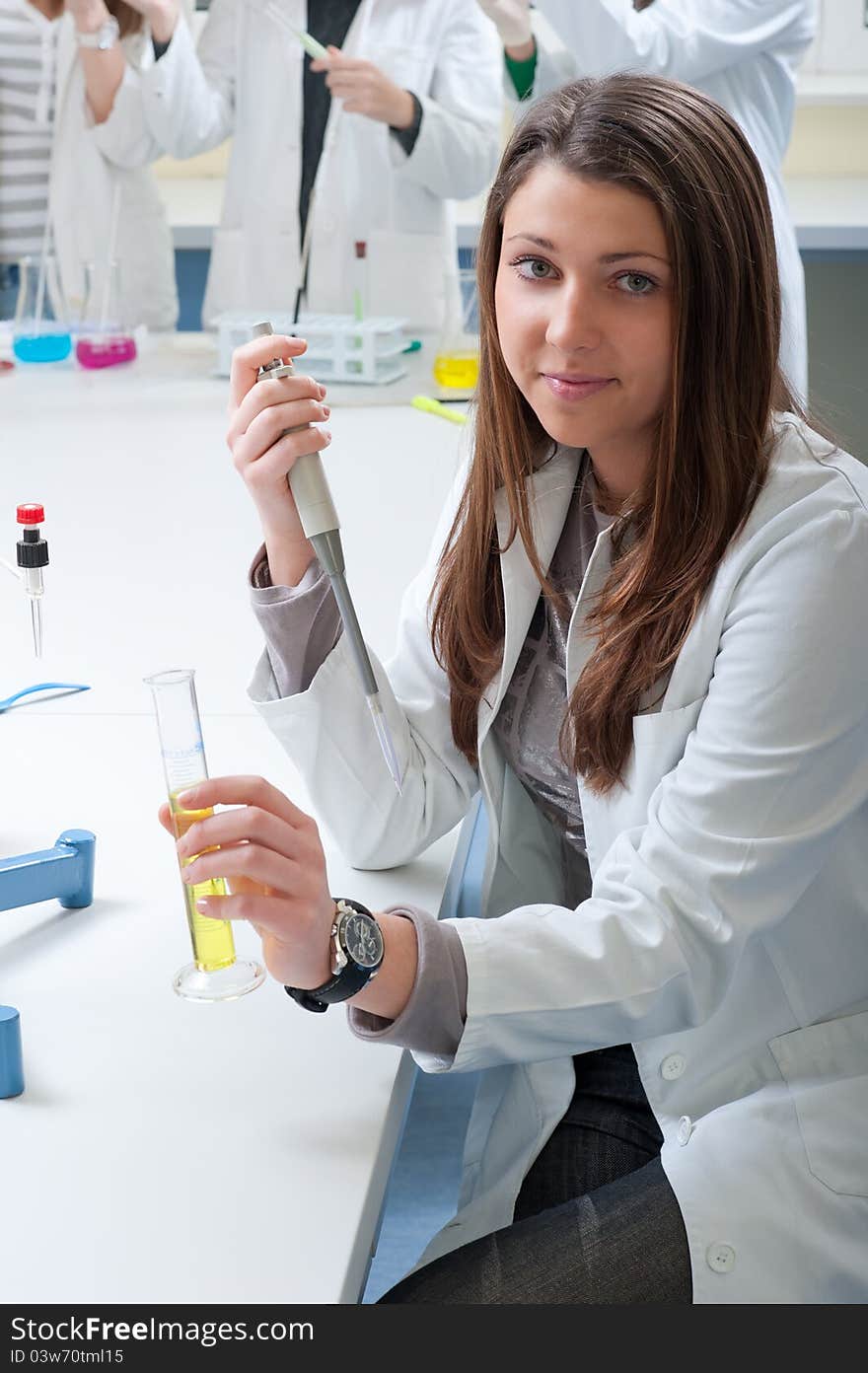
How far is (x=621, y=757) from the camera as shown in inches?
40.7

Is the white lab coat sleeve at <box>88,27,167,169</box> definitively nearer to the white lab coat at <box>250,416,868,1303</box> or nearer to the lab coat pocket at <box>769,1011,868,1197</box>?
the white lab coat at <box>250,416,868,1303</box>

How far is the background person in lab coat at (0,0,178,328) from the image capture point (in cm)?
276

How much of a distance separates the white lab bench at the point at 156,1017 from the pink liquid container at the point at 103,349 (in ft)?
2.77

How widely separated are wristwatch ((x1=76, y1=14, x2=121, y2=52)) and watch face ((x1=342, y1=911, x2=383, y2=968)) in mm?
2281

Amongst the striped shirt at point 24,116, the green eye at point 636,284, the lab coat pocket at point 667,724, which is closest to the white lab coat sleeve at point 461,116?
the striped shirt at point 24,116

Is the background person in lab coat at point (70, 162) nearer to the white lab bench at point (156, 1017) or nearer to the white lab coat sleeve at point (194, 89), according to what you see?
the white lab coat sleeve at point (194, 89)

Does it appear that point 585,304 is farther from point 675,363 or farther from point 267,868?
point 267,868

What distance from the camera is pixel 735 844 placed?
89 centimetres

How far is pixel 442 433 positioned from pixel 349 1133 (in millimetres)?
1599

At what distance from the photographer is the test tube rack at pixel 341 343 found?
2461 millimetres

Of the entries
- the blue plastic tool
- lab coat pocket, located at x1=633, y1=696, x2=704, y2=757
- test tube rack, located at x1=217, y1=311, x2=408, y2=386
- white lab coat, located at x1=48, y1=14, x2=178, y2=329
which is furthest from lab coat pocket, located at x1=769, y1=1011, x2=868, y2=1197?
white lab coat, located at x1=48, y1=14, x2=178, y2=329

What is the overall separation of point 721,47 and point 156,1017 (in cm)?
210

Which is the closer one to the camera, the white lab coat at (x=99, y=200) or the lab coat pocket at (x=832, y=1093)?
the lab coat pocket at (x=832, y=1093)

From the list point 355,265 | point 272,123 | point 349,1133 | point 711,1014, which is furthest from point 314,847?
point 272,123
